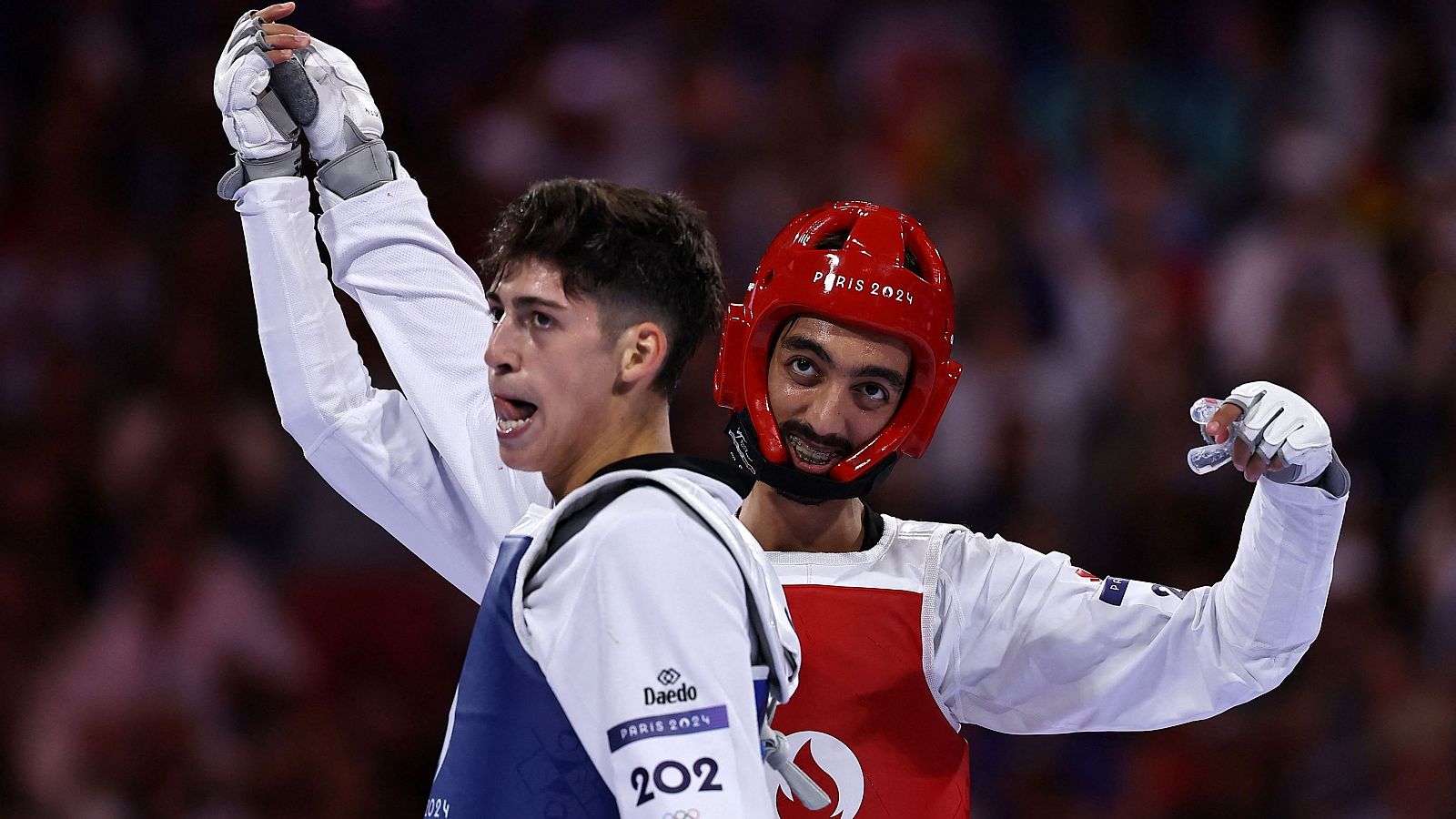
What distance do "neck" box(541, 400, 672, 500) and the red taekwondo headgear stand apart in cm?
60

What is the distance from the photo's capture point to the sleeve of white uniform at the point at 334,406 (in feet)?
11.2

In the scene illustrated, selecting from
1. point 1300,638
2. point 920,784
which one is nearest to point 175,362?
point 920,784

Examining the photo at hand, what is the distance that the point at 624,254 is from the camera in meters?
2.84

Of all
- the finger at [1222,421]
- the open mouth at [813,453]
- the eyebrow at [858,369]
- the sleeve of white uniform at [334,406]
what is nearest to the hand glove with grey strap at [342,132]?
the sleeve of white uniform at [334,406]

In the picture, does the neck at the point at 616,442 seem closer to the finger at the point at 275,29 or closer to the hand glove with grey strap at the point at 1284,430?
the hand glove with grey strap at the point at 1284,430

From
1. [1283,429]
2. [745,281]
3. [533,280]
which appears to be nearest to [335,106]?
[533,280]

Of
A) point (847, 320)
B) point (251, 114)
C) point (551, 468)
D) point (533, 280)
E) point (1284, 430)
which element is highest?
point (251, 114)

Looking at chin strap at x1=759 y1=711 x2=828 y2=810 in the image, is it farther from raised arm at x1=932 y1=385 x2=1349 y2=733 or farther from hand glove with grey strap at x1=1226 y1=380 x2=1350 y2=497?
hand glove with grey strap at x1=1226 y1=380 x2=1350 y2=497

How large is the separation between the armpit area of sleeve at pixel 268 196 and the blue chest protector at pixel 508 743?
122 cm

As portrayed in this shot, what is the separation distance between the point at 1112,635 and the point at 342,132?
2039mm

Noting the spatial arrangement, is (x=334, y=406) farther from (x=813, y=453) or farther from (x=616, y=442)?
(x=813, y=453)

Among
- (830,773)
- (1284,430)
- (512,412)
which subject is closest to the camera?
(512,412)

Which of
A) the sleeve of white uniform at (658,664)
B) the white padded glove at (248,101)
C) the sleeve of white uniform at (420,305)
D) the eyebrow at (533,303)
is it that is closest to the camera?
the sleeve of white uniform at (658,664)

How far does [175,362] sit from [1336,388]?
16.5 ft
